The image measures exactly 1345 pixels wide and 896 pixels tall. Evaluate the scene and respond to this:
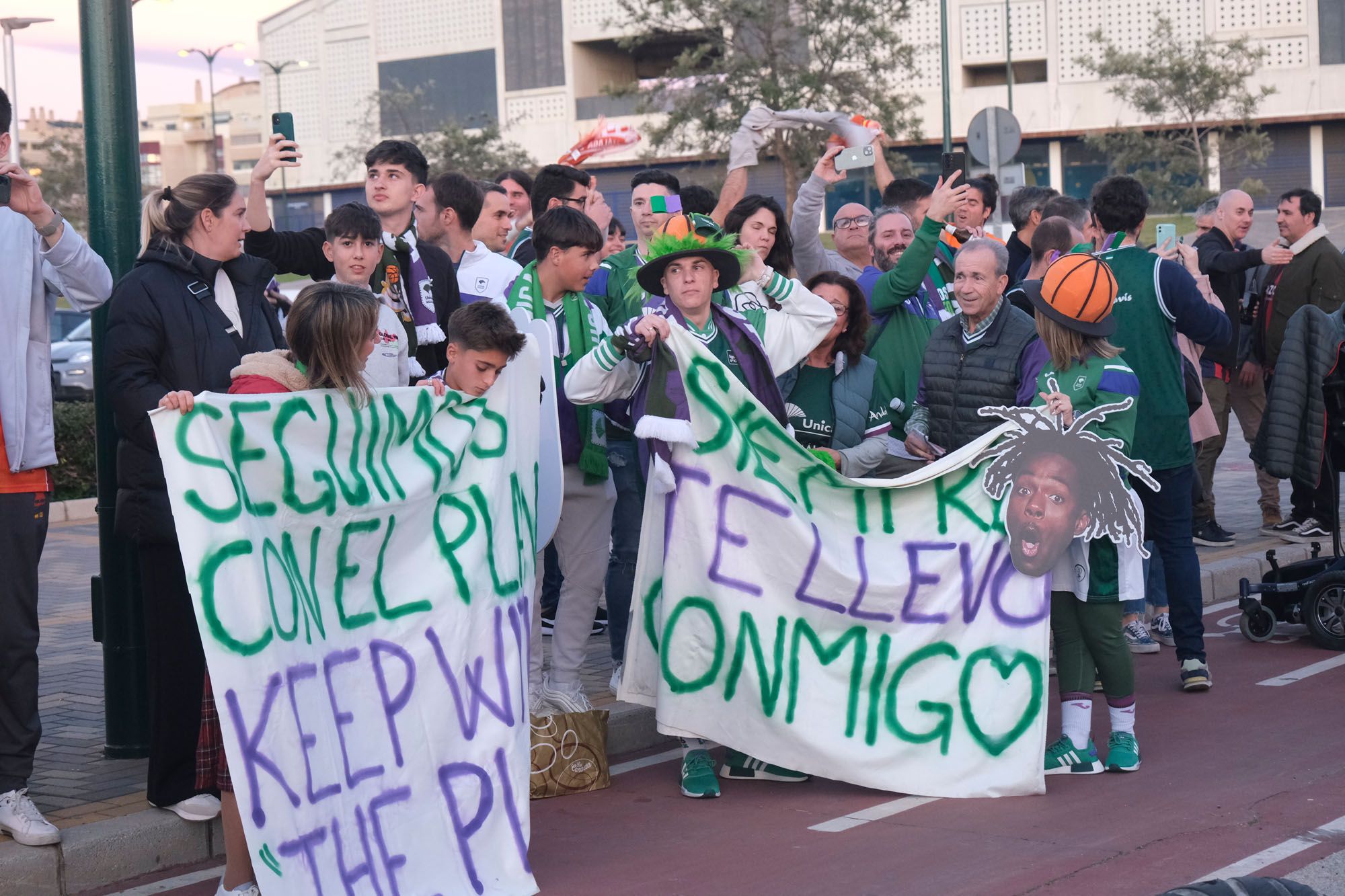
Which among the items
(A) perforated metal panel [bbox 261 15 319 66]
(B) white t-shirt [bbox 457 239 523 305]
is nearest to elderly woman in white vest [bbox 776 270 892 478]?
(B) white t-shirt [bbox 457 239 523 305]

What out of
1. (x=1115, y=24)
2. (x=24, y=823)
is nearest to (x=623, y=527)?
(x=24, y=823)

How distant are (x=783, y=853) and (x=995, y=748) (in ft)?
3.45

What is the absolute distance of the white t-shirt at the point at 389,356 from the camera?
5914 millimetres

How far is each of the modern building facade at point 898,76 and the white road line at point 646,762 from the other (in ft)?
150

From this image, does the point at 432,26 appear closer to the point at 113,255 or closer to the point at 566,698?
the point at 113,255

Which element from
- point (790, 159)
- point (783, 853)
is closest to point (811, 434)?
point (783, 853)

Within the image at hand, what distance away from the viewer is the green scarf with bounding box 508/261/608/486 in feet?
21.7

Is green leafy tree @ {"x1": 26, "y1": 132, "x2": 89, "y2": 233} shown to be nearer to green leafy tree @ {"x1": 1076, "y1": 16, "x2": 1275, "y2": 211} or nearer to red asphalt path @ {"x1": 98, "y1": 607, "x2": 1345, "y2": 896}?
green leafy tree @ {"x1": 1076, "y1": 16, "x2": 1275, "y2": 211}

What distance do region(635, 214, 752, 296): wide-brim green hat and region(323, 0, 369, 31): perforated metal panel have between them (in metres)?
68.0

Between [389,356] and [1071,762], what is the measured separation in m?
2.98

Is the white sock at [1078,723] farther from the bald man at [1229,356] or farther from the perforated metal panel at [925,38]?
the perforated metal panel at [925,38]

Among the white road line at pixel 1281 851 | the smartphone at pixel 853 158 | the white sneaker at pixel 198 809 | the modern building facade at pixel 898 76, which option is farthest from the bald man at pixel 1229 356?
the modern building facade at pixel 898 76

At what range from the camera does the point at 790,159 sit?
3688 cm

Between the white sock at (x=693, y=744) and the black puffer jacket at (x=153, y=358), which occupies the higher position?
the black puffer jacket at (x=153, y=358)
